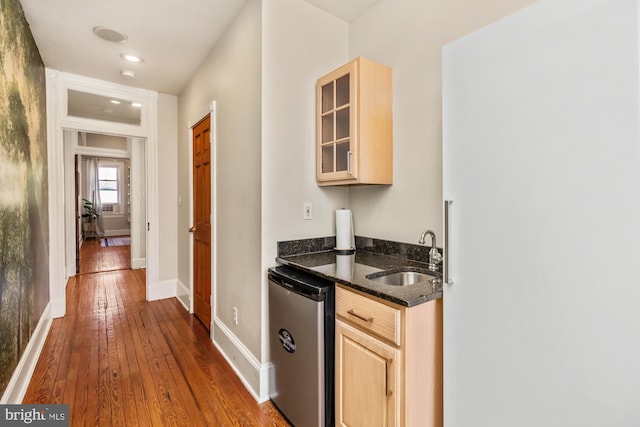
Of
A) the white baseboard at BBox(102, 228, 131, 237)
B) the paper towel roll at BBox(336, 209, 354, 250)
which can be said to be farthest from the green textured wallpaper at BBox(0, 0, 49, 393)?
the white baseboard at BBox(102, 228, 131, 237)

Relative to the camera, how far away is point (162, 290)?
409 centimetres

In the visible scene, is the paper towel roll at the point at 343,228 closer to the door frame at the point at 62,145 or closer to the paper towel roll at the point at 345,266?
the paper towel roll at the point at 345,266

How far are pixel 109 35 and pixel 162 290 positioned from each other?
2.85 metres

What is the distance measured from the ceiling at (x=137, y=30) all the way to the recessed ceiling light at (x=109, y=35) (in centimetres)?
4

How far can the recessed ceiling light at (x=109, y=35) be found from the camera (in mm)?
2586

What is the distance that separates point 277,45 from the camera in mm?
2074

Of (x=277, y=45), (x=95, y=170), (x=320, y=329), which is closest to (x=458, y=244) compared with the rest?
(x=320, y=329)

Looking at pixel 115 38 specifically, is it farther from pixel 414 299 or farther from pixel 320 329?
pixel 414 299

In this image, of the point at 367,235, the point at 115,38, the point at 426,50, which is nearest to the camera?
the point at 426,50

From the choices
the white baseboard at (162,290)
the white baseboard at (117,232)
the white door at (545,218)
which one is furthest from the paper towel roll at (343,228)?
the white baseboard at (117,232)

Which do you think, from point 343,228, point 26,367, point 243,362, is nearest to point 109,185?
point 26,367

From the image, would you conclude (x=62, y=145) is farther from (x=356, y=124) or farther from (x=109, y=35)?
(x=356, y=124)

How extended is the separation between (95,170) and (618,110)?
11086 millimetres

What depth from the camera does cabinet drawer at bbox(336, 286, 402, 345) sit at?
1.29 metres
